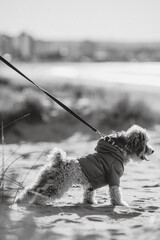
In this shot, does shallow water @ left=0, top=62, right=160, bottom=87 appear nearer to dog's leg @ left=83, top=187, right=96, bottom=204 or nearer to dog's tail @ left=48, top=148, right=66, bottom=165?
dog's leg @ left=83, top=187, right=96, bottom=204

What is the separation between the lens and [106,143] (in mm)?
6672

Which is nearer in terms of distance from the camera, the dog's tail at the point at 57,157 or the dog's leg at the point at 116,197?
the dog's tail at the point at 57,157

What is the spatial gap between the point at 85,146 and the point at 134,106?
4056mm

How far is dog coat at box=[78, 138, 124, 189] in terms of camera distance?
6414 mm

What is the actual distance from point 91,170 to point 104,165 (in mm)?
207

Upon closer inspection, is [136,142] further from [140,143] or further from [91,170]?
[91,170]

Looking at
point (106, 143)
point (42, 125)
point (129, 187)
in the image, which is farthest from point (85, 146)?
point (106, 143)

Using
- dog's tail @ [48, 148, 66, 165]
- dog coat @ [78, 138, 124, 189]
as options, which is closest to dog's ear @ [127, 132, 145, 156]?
dog coat @ [78, 138, 124, 189]

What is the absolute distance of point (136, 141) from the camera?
6.72 m

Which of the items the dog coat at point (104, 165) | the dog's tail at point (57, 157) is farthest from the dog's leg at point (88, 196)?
the dog's tail at point (57, 157)

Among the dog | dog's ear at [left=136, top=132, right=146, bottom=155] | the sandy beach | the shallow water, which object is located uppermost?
the shallow water

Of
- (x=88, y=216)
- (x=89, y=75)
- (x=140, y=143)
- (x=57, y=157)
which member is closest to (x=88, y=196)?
(x=57, y=157)

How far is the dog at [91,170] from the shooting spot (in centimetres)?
620

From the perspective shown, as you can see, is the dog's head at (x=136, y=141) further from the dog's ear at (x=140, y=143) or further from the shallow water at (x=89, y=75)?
the shallow water at (x=89, y=75)
